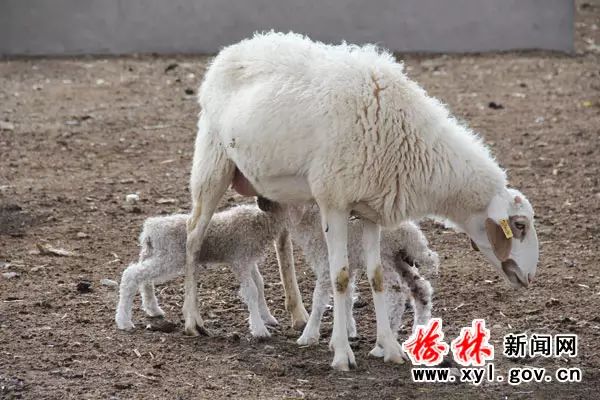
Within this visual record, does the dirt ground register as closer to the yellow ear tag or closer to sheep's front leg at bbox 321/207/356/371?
sheep's front leg at bbox 321/207/356/371

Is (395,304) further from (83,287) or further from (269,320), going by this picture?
(83,287)

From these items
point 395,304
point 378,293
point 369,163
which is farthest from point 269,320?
point 369,163

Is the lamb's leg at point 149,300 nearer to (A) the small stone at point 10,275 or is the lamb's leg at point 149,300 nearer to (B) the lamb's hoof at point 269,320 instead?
(B) the lamb's hoof at point 269,320

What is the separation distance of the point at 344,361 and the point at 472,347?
0.75 meters

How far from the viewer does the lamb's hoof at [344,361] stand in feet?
22.1

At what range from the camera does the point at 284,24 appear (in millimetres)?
17391

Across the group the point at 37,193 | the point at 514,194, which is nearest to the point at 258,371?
the point at 514,194

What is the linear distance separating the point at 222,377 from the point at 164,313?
1.36 m

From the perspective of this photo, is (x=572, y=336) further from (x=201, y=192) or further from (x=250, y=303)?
(x=201, y=192)

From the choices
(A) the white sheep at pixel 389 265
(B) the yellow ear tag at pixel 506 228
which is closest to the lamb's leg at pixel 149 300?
(A) the white sheep at pixel 389 265

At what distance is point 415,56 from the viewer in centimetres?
1736

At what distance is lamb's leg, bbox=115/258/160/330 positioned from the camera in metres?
7.39

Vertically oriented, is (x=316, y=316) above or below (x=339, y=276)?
below

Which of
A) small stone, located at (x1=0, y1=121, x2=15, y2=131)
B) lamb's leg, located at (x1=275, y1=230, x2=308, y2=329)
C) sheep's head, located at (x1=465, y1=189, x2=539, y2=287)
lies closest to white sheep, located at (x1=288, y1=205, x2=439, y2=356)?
lamb's leg, located at (x1=275, y1=230, x2=308, y2=329)
